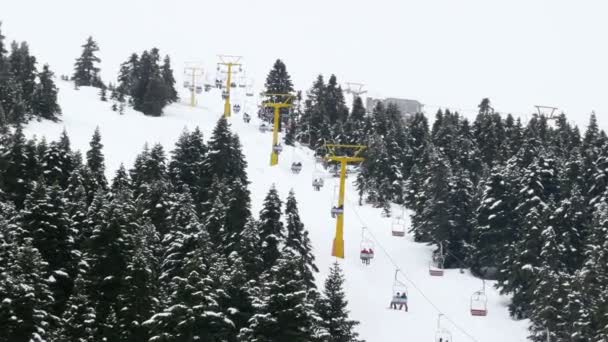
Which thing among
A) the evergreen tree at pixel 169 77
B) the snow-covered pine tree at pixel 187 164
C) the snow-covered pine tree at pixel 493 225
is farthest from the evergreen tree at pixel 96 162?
the evergreen tree at pixel 169 77

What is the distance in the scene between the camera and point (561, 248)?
57625mm

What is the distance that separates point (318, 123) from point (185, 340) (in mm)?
78421

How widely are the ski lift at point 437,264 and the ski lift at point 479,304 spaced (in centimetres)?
506

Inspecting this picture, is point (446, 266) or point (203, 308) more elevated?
point (203, 308)

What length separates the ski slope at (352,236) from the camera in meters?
57.3

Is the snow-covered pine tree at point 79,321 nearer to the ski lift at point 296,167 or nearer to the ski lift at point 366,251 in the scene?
the ski lift at point 366,251

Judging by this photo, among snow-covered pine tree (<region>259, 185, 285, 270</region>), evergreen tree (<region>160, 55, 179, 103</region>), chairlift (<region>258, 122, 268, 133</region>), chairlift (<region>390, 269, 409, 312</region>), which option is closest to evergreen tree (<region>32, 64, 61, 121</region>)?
chairlift (<region>258, 122, 268, 133</region>)

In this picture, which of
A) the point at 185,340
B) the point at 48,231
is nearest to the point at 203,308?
the point at 185,340

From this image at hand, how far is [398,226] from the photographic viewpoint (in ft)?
250

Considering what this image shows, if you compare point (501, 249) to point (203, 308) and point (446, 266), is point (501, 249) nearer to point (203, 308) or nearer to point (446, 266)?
point (446, 266)

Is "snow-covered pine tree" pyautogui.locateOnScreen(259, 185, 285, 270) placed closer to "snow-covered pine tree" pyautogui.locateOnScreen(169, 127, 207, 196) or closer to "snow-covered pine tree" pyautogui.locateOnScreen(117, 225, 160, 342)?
"snow-covered pine tree" pyautogui.locateOnScreen(117, 225, 160, 342)

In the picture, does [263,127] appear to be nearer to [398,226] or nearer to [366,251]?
[398,226]

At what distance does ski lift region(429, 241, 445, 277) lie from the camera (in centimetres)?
6625

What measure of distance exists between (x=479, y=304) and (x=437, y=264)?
9.24m
